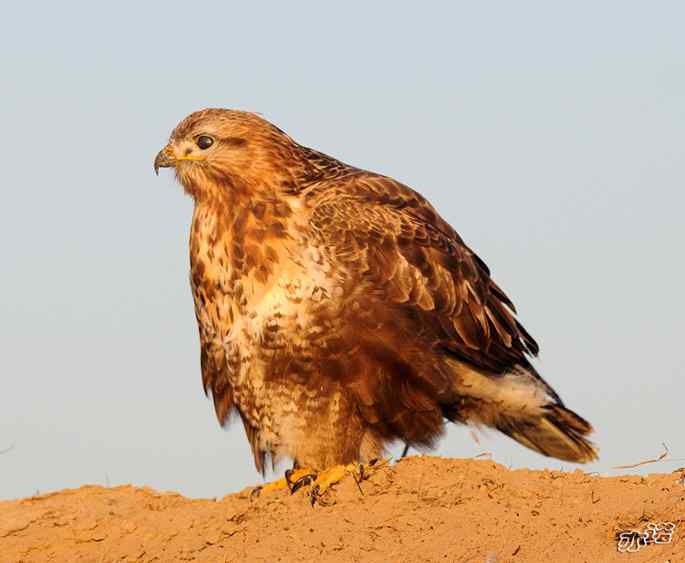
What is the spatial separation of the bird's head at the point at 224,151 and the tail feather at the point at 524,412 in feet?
6.48

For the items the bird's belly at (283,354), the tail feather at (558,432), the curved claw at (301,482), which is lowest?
the curved claw at (301,482)

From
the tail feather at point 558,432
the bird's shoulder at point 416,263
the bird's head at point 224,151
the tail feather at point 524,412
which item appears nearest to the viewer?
the bird's shoulder at point 416,263

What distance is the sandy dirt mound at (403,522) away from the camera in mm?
8219

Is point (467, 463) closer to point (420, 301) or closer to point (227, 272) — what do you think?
point (420, 301)

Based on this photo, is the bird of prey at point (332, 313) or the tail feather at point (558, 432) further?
the tail feather at point (558, 432)

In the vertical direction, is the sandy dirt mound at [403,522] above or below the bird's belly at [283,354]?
below

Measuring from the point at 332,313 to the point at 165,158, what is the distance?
1.95 m

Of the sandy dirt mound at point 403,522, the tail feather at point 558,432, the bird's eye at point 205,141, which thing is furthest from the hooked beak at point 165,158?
the tail feather at point 558,432

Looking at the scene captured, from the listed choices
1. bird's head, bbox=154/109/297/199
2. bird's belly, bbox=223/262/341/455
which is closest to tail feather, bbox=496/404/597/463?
bird's belly, bbox=223/262/341/455

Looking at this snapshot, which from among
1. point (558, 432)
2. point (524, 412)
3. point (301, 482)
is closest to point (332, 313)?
point (301, 482)

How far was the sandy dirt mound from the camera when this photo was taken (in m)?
8.22

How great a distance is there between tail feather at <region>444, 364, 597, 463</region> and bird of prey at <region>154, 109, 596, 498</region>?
0.04 feet

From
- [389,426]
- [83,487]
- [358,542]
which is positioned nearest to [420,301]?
[389,426]

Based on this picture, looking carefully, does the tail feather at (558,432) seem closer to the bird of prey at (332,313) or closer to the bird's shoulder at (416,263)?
the bird of prey at (332,313)
